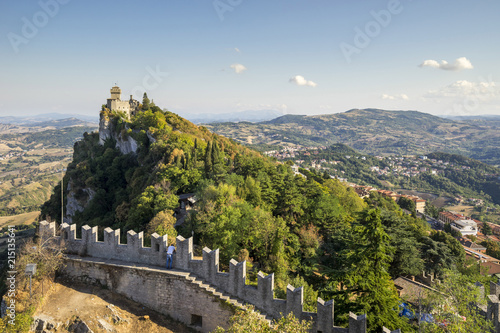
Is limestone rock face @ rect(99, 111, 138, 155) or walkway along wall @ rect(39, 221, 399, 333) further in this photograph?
limestone rock face @ rect(99, 111, 138, 155)

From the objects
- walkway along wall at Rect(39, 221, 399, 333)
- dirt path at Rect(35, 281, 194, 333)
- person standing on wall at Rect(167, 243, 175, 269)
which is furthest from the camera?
person standing on wall at Rect(167, 243, 175, 269)

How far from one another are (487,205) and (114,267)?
18362 centimetres

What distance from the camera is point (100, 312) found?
49.9ft

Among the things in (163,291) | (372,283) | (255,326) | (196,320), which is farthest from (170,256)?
(372,283)

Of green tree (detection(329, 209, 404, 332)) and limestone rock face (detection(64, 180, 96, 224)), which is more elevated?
green tree (detection(329, 209, 404, 332))

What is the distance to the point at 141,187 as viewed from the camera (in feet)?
150

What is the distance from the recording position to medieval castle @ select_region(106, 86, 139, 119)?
73938 mm

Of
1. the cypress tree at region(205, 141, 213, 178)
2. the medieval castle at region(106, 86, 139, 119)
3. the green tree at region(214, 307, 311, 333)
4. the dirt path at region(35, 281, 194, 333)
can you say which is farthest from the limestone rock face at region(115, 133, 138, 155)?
the green tree at region(214, 307, 311, 333)

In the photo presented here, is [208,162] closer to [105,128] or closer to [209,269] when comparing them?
[209,269]

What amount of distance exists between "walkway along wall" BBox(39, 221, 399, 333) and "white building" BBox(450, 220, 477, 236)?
97.5m

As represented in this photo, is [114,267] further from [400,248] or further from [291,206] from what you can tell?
[400,248]

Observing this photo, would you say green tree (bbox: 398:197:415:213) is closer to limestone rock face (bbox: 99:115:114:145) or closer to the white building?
the white building

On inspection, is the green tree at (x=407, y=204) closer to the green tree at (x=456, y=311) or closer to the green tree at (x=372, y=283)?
the green tree at (x=456, y=311)

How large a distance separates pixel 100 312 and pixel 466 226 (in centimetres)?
10795
